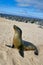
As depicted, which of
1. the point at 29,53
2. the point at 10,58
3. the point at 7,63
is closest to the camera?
the point at 7,63

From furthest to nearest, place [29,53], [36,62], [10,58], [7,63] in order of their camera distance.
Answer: [29,53]
[36,62]
[10,58]
[7,63]

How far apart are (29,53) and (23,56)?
1.68ft

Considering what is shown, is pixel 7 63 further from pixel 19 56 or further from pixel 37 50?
pixel 37 50

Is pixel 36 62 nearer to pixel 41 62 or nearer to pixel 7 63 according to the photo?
pixel 41 62

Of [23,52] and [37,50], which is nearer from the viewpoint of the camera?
[23,52]

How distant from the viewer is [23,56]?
7.67m

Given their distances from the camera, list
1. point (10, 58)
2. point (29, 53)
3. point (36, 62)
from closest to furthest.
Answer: point (10, 58) < point (36, 62) < point (29, 53)

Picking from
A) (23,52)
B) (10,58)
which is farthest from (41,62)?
(10,58)

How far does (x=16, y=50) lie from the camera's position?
7.97 m

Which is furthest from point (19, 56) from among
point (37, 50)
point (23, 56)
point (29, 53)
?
point (37, 50)

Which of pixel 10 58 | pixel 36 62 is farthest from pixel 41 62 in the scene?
pixel 10 58

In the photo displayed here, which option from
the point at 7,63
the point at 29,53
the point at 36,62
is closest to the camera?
the point at 7,63

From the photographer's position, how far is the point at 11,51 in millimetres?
7730

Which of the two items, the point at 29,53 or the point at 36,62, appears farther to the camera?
the point at 29,53
